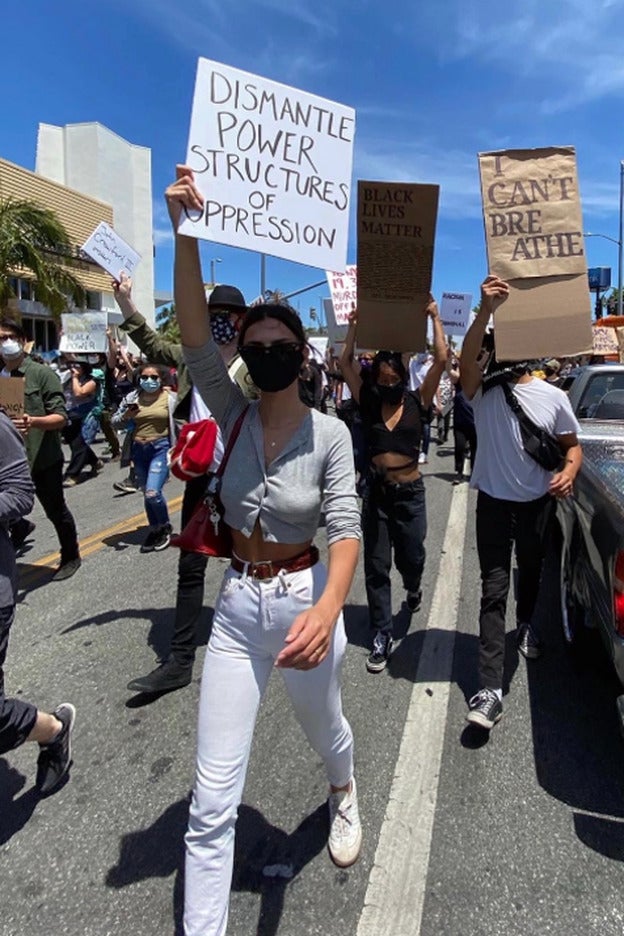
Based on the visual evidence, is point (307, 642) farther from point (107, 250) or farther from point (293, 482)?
point (107, 250)

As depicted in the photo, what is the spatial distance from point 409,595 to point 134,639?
1.90 meters

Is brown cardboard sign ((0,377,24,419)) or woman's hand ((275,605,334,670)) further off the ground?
brown cardboard sign ((0,377,24,419))

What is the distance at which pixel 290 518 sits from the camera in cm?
212

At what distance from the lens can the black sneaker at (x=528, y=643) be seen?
13.5 feet

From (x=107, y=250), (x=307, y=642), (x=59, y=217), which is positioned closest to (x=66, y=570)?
(x=107, y=250)

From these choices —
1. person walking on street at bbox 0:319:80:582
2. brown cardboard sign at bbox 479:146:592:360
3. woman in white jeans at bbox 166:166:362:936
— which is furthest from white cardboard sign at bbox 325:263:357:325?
woman in white jeans at bbox 166:166:362:936

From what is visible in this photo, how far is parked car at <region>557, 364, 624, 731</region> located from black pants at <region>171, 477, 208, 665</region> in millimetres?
2050

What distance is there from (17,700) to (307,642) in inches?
61.1

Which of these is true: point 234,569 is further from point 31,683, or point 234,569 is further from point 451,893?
point 31,683

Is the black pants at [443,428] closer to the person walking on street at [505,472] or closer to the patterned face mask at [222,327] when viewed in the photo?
the person walking on street at [505,472]

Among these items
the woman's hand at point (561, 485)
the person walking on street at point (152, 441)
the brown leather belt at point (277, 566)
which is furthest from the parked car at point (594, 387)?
the brown leather belt at point (277, 566)

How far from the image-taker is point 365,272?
3523 millimetres

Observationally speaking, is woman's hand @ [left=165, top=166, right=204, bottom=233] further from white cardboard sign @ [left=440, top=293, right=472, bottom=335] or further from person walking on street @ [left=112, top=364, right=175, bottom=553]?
white cardboard sign @ [left=440, top=293, right=472, bottom=335]

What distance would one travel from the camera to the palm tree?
1980 centimetres
